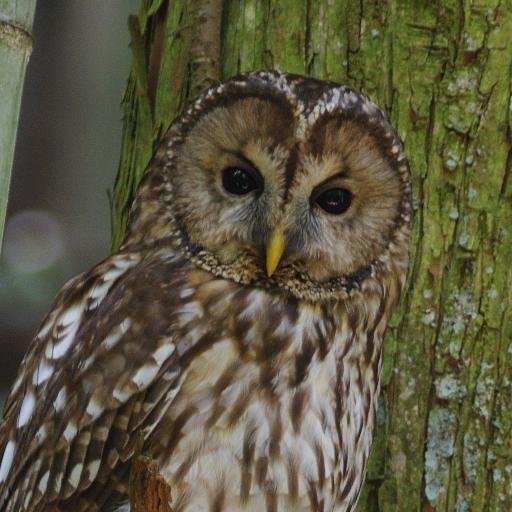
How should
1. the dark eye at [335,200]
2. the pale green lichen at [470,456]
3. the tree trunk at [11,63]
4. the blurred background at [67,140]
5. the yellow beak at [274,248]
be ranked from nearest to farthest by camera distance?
the tree trunk at [11,63] < the yellow beak at [274,248] < the dark eye at [335,200] < the pale green lichen at [470,456] < the blurred background at [67,140]

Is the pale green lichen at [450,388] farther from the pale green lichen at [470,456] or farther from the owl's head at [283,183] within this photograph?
the owl's head at [283,183]

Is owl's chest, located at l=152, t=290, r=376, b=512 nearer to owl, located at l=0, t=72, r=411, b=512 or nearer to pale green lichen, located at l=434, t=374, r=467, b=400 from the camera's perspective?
owl, located at l=0, t=72, r=411, b=512

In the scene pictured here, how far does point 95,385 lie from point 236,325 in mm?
392

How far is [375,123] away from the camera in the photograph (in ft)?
11.1

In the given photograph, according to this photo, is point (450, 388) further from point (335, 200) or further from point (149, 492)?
point (149, 492)

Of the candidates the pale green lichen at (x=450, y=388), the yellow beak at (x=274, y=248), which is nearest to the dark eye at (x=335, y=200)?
the yellow beak at (x=274, y=248)

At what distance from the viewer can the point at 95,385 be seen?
3.29 m

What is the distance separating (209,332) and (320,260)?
0.34 metres

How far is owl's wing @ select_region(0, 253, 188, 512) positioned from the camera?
128 inches

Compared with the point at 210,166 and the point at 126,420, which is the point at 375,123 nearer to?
the point at 210,166

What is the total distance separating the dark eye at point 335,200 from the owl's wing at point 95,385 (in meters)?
0.43

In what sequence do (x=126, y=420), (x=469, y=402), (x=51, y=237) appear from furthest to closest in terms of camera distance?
(x=51, y=237) → (x=469, y=402) → (x=126, y=420)

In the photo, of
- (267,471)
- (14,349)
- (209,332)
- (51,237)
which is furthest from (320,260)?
(51,237)

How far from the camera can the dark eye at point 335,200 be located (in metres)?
3.34
